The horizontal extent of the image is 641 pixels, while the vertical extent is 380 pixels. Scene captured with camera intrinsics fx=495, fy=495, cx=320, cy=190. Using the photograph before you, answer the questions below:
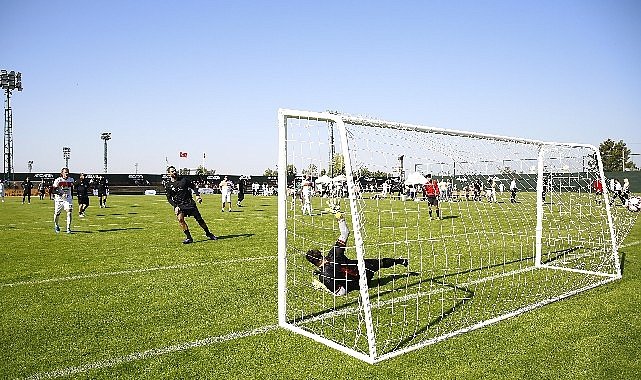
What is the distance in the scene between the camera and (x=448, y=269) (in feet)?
31.8

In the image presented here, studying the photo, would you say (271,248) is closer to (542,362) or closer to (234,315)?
(234,315)

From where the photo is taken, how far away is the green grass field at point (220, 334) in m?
4.64

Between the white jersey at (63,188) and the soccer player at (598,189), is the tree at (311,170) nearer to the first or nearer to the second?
the soccer player at (598,189)

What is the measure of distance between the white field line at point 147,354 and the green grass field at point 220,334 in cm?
1

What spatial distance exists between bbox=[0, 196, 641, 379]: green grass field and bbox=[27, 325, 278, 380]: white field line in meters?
0.01

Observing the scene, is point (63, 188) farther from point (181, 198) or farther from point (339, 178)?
point (339, 178)

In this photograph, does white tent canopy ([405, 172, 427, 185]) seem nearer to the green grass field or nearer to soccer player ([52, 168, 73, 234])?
the green grass field

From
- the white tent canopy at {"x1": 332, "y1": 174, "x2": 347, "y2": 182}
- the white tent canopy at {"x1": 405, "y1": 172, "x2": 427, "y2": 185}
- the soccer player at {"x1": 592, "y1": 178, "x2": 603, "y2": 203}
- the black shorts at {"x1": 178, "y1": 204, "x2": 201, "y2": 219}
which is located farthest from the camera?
the black shorts at {"x1": 178, "y1": 204, "x2": 201, "y2": 219}

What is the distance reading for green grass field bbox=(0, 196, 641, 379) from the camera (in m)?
4.64

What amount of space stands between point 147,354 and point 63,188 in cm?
1234

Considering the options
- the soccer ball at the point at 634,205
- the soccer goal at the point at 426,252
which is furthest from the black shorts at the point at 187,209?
the soccer ball at the point at 634,205

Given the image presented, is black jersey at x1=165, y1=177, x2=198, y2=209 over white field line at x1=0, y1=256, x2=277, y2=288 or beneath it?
over

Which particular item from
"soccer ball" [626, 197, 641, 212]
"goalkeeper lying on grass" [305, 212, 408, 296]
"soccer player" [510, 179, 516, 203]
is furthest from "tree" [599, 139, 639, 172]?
"goalkeeper lying on grass" [305, 212, 408, 296]

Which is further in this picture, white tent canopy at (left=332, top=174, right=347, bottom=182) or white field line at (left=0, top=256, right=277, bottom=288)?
white field line at (left=0, top=256, right=277, bottom=288)
